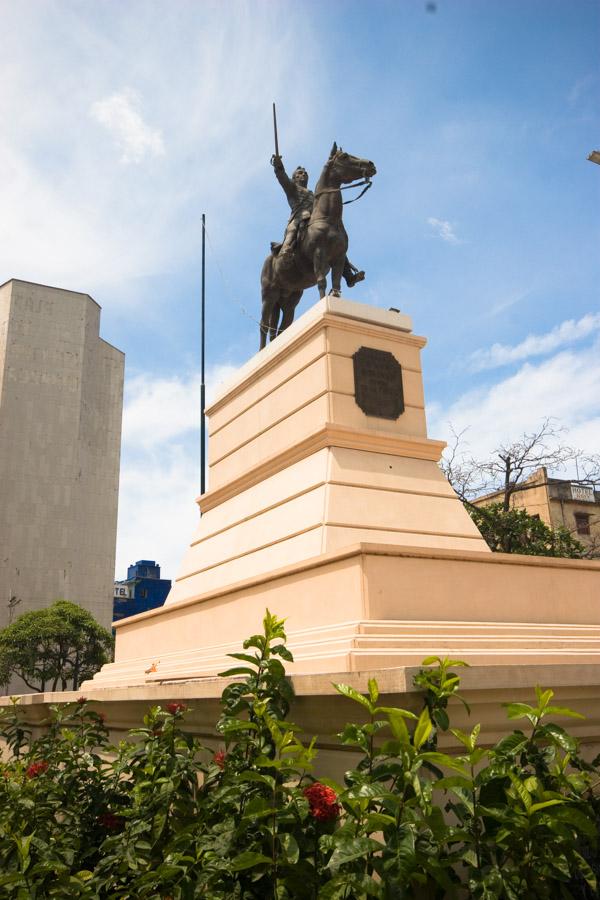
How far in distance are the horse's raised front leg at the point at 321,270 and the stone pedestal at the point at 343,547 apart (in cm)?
72

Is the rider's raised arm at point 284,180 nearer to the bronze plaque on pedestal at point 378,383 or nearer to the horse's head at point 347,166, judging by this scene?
the horse's head at point 347,166

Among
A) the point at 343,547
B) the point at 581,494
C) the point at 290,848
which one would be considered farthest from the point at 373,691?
the point at 581,494

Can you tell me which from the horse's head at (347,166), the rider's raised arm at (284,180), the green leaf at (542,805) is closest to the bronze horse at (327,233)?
the horse's head at (347,166)

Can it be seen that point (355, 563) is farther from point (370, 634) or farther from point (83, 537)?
point (83, 537)

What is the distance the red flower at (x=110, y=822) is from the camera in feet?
14.5

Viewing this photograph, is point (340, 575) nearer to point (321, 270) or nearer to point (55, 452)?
point (321, 270)

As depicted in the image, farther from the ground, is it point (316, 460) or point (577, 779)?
point (316, 460)

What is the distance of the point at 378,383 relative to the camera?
30.1 feet

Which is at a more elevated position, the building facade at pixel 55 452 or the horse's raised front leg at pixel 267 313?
the building facade at pixel 55 452

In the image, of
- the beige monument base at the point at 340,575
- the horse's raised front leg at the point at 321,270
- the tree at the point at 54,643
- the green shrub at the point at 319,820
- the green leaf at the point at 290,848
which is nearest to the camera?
the green shrub at the point at 319,820

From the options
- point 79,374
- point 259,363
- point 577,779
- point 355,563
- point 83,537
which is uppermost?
point 79,374

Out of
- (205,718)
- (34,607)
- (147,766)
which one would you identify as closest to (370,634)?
(205,718)

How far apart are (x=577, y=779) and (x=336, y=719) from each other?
1.43 metres

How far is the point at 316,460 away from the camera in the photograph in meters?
8.41
